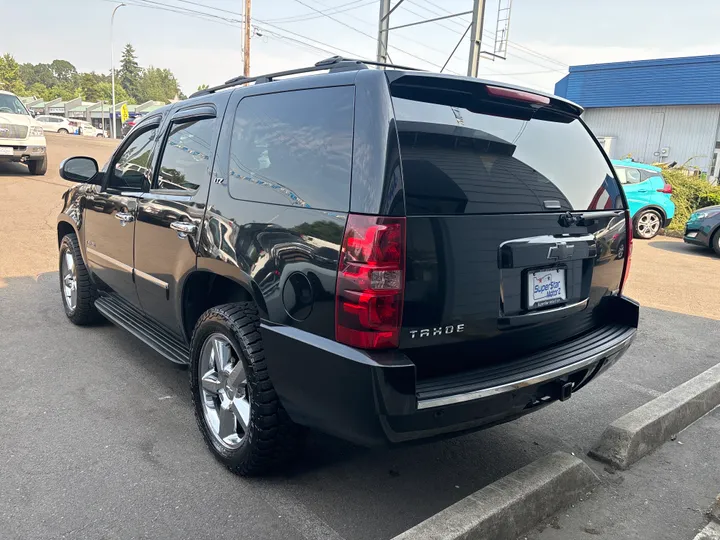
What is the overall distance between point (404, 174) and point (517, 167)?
715 millimetres

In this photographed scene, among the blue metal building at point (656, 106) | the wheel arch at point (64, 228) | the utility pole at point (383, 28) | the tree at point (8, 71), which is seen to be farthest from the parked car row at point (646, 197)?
the tree at point (8, 71)

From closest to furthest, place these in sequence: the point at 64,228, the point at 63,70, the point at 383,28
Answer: the point at 64,228 → the point at 383,28 → the point at 63,70

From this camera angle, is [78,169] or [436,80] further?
[78,169]

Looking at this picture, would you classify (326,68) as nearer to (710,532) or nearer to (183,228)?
(183,228)

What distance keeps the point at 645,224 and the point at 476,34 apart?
19.1 feet

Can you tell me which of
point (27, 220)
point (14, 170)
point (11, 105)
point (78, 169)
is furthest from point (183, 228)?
point (14, 170)

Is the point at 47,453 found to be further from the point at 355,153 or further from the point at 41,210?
the point at 41,210

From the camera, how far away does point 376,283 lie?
2176 mm

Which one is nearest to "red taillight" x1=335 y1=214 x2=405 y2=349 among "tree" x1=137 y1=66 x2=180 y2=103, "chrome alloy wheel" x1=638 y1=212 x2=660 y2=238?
"chrome alloy wheel" x1=638 y1=212 x2=660 y2=238

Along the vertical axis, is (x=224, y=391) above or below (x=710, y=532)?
above

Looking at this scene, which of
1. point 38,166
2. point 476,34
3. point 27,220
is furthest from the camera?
point 38,166

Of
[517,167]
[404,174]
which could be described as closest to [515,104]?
[517,167]

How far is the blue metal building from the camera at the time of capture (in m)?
25.8

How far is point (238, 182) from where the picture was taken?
2.91m
